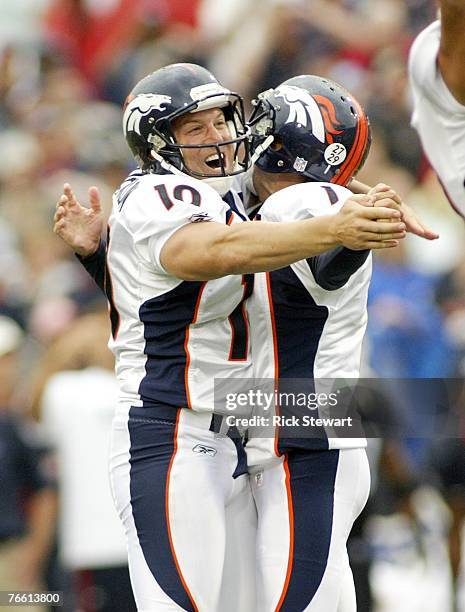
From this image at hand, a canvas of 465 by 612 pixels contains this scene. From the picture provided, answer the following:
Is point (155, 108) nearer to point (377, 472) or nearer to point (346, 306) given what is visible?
point (346, 306)

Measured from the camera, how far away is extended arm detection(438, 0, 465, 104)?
3625mm

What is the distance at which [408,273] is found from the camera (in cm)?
915

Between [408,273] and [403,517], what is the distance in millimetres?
1793

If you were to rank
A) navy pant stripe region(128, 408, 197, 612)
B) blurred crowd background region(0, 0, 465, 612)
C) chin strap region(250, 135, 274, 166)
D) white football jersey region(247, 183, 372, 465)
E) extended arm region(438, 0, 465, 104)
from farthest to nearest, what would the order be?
1. blurred crowd background region(0, 0, 465, 612)
2. chin strap region(250, 135, 274, 166)
3. white football jersey region(247, 183, 372, 465)
4. navy pant stripe region(128, 408, 197, 612)
5. extended arm region(438, 0, 465, 104)

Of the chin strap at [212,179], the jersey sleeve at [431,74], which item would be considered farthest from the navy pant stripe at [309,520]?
the jersey sleeve at [431,74]

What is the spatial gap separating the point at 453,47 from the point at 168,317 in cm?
124

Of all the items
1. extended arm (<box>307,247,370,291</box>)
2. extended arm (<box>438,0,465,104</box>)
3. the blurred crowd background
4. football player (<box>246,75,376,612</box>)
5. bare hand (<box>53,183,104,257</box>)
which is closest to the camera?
extended arm (<box>438,0,465,104</box>)

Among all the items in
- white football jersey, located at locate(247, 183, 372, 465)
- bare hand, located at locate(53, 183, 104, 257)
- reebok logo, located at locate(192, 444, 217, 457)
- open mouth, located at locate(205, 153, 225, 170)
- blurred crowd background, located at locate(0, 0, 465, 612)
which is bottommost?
blurred crowd background, located at locate(0, 0, 465, 612)

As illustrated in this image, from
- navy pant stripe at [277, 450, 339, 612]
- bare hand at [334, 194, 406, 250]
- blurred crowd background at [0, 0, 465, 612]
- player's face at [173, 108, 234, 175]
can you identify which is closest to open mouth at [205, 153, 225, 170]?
player's face at [173, 108, 234, 175]

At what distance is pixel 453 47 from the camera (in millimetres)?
3799

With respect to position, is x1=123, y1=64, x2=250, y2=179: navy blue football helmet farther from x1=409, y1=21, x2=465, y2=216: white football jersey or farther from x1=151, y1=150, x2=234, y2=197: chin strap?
x1=409, y1=21, x2=465, y2=216: white football jersey

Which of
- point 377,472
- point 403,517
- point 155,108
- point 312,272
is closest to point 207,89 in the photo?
point 155,108

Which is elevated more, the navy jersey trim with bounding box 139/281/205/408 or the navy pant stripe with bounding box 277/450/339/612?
the navy jersey trim with bounding box 139/281/205/408

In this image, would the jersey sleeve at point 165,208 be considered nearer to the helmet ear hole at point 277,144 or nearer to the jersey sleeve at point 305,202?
the jersey sleeve at point 305,202
